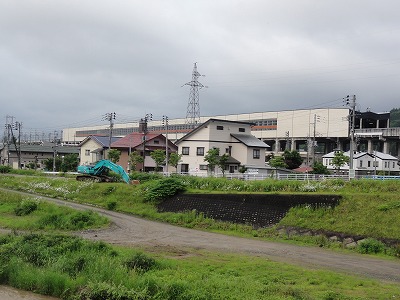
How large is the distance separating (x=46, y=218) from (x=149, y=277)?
16.2 m

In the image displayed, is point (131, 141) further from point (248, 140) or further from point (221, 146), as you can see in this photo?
point (248, 140)

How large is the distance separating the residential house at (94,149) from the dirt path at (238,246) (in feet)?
121

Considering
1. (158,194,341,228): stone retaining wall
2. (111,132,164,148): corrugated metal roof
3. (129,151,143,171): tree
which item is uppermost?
(111,132,164,148): corrugated metal roof

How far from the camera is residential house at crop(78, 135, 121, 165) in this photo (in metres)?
64.4

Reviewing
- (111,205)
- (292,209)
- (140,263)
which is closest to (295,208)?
(292,209)

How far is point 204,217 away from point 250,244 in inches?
279

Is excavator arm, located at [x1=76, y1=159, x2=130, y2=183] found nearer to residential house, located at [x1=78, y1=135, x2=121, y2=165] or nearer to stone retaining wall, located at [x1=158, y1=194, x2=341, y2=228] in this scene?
stone retaining wall, located at [x1=158, y1=194, x2=341, y2=228]

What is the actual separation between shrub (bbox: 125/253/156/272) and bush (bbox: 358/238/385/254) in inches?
453

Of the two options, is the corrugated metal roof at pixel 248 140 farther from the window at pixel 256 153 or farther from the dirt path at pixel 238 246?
the dirt path at pixel 238 246

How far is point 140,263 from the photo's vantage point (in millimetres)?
13469

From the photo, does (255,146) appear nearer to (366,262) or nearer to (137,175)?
(137,175)

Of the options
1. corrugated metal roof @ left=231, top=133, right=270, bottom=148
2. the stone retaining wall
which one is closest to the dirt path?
the stone retaining wall

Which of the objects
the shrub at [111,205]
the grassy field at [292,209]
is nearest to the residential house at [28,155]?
the grassy field at [292,209]

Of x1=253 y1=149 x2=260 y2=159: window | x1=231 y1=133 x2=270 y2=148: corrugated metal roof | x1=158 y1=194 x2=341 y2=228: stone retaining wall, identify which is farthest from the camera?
x1=253 y1=149 x2=260 y2=159: window
